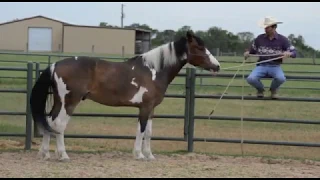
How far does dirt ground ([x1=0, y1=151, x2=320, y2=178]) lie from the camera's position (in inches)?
224

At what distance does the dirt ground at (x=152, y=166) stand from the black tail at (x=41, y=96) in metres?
0.55

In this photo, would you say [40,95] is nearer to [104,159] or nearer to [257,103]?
[104,159]

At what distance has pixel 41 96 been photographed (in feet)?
21.3

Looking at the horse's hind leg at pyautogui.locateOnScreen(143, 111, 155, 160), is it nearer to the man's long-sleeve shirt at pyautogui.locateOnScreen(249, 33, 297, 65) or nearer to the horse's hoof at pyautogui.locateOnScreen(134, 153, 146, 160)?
the horse's hoof at pyautogui.locateOnScreen(134, 153, 146, 160)

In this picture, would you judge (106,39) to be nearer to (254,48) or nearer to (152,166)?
(254,48)

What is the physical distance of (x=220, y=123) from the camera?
36.1 ft

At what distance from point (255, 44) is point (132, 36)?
32.8m

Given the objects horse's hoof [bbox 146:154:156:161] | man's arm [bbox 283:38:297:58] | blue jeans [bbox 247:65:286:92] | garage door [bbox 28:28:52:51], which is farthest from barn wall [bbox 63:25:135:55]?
horse's hoof [bbox 146:154:156:161]

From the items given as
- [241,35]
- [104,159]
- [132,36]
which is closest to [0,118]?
[104,159]

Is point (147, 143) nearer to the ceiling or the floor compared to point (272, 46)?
nearer to the floor

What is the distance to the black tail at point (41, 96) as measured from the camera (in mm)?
6449

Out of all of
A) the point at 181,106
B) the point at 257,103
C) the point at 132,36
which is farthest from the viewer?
the point at 132,36

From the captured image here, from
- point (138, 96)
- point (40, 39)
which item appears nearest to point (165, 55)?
point (138, 96)

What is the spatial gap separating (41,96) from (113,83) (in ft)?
3.15
